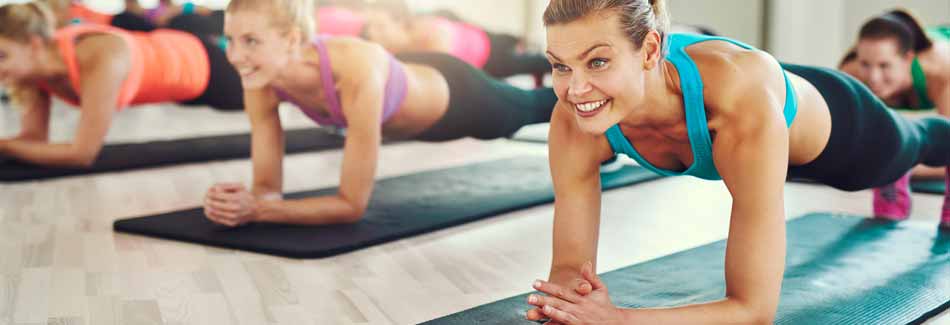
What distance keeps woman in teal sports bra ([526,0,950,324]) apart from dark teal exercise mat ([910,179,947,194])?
136cm

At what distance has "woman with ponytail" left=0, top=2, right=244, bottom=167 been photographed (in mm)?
3152

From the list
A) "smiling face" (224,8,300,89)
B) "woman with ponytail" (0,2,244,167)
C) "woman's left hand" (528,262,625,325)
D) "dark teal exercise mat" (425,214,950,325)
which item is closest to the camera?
"woman's left hand" (528,262,625,325)

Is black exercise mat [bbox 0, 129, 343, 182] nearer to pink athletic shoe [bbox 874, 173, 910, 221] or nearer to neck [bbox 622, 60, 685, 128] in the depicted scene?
A: pink athletic shoe [bbox 874, 173, 910, 221]

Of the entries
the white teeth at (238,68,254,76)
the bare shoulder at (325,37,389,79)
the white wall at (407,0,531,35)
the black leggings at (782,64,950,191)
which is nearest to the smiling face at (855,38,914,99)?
the black leggings at (782,64,950,191)

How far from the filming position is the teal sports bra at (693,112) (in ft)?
5.08

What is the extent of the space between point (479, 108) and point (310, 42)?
669 millimetres

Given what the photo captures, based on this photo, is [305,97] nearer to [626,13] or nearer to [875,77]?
[626,13]

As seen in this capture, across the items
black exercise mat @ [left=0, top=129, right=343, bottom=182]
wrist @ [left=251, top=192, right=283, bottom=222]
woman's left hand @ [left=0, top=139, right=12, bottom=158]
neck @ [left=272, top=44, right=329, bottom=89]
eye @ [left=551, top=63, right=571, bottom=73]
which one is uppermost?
eye @ [left=551, top=63, right=571, bottom=73]

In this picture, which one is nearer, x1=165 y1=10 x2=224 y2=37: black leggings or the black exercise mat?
the black exercise mat

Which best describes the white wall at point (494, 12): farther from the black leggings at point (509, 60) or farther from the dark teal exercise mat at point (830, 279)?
the dark teal exercise mat at point (830, 279)

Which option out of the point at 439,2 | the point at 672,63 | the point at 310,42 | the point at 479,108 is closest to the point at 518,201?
the point at 479,108

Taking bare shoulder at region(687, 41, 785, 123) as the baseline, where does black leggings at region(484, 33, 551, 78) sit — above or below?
below

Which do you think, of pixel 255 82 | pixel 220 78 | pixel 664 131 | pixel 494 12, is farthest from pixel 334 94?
pixel 494 12

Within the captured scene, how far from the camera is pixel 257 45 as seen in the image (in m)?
2.32
